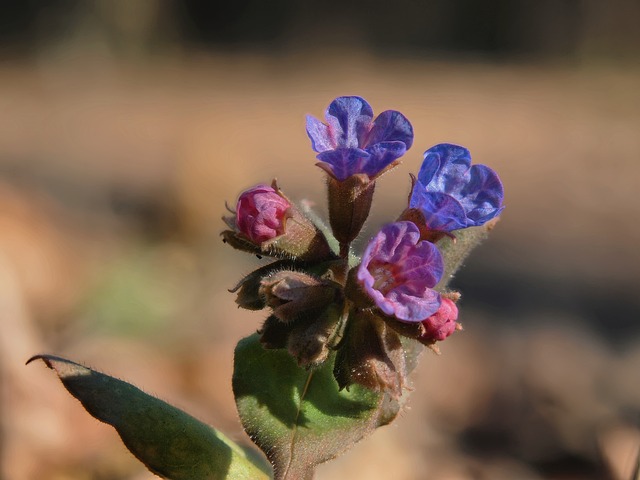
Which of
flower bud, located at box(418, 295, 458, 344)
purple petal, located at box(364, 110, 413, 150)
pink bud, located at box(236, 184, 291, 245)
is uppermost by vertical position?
purple petal, located at box(364, 110, 413, 150)

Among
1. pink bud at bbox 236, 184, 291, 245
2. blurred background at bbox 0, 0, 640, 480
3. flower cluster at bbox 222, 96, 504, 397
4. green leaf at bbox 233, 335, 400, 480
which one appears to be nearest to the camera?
flower cluster at bbox 222, 96, 504, 397

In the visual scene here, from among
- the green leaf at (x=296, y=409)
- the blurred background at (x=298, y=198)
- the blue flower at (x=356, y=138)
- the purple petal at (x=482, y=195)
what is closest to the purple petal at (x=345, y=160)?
the blue flower at (x=356, y=138)

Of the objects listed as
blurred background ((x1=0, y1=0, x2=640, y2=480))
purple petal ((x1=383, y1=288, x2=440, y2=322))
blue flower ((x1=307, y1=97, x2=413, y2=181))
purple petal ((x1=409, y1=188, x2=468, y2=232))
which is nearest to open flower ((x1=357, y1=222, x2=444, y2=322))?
purple petal ((x1=383, y1=288, x2=440, y2=322))

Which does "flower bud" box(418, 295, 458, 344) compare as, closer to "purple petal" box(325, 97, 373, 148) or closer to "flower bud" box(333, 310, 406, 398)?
"flower bud" box(333, 310, 406, 398)

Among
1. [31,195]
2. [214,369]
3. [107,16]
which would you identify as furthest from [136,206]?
[107,16]

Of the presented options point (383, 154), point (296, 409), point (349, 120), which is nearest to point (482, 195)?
point (383, 154)

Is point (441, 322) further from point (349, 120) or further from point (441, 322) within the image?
point (349, 120)

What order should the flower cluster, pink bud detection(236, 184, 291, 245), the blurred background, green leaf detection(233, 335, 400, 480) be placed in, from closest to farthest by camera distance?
the flower cluster → pink bud detection(236, 184, 291, 245) → green leaf detection(233, 335, 400, 480) → the blurred background
